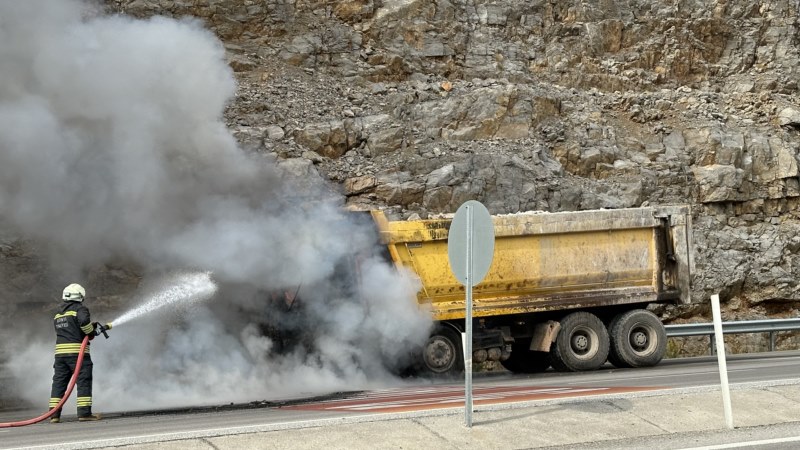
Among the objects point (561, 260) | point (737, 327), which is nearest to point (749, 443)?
point (561, 260)

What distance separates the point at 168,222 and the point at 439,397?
16.6 feet

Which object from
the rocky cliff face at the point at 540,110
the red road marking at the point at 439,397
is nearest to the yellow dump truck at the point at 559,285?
the red road marking at the point at 439,397

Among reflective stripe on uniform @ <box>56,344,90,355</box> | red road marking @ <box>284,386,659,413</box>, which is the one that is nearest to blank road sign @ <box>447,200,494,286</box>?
red road marking @ <box>284,386,659,413</box>

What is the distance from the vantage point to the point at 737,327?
19.7m

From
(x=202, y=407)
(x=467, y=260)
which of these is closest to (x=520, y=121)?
(x=202, y=407)

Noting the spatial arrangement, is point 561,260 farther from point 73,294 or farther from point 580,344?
point 73,294

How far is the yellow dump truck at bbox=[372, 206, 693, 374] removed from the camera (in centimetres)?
1485

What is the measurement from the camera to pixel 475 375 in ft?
53.6

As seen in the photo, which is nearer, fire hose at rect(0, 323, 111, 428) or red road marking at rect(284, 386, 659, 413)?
red road marking at rect(284, 386, 659, 413)

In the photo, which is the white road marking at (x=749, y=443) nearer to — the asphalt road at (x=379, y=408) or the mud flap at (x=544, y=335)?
the asphalt road at (x=379, y=408)

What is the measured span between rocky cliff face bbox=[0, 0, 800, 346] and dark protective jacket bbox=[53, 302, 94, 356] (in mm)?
11738

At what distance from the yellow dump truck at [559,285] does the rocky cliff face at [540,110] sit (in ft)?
25.2

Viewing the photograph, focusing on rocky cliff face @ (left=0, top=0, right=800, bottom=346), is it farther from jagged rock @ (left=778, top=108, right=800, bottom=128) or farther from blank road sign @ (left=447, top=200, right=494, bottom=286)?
blank road sign @ (left=447, top=200, right=494, bottom=286)

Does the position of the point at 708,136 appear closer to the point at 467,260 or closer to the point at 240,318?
the point at 240,318
